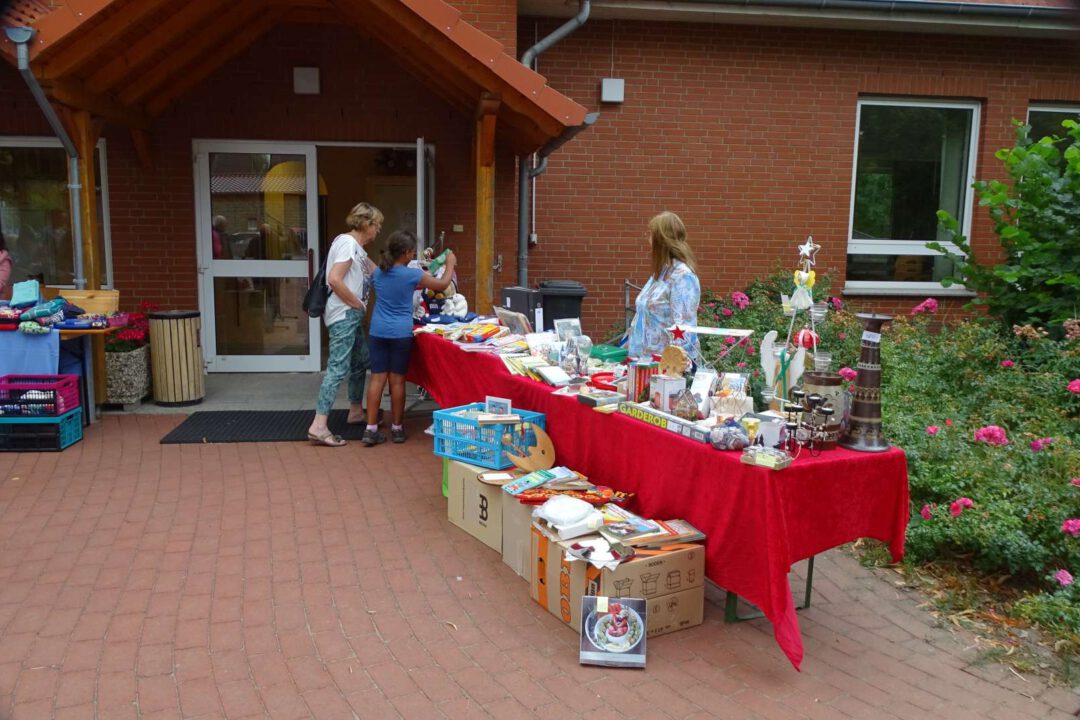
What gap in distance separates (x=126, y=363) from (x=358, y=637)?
15.9ft

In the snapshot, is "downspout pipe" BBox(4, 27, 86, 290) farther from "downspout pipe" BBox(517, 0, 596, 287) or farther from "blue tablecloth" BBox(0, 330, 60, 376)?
"downspout pipe" BBox(517, 0, 596, 287)

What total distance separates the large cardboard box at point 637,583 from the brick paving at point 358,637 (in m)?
0.09

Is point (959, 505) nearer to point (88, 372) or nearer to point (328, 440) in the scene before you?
point (328, 440)

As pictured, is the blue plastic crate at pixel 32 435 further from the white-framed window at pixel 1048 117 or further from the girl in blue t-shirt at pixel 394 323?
the white-framed window at pixel 1048 117

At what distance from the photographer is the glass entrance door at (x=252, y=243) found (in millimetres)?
8875

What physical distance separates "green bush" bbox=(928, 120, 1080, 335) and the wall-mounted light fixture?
658 centimetres

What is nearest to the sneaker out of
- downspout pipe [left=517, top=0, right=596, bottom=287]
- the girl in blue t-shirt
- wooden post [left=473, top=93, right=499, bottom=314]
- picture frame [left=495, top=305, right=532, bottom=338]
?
the girl in blue t-shirt

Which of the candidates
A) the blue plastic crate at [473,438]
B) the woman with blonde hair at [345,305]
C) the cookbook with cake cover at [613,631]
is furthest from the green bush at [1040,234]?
the woman with blonde hair at [345,305]

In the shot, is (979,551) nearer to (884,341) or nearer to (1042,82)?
(884,341)

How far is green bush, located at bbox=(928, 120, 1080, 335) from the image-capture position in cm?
670

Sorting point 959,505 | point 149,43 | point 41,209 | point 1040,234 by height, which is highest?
point 149,43

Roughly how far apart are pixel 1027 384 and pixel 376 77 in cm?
679

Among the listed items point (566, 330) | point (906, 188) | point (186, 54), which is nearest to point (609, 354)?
point (566, 330)

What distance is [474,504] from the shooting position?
4.77m
